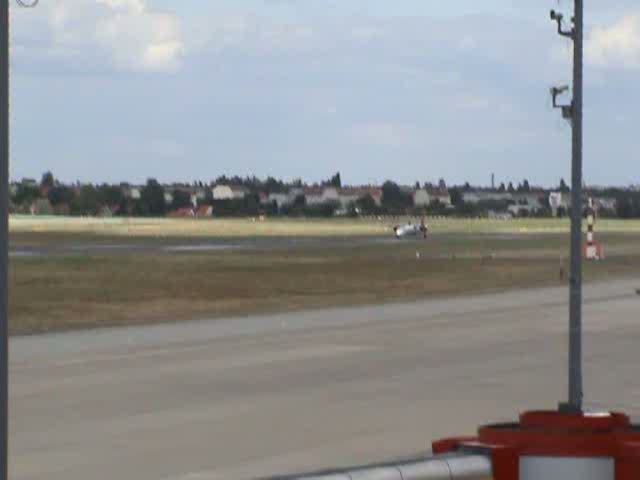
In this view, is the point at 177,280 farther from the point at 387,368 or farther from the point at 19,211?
the point at 19,211

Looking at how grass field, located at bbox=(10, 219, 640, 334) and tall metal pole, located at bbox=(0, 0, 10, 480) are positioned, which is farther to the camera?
grass field, located at bbox=(10, 219, 640, 334)

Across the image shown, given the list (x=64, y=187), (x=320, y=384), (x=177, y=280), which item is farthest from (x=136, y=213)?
(x=320, y=384)

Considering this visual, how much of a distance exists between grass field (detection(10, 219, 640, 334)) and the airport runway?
4.13 metres

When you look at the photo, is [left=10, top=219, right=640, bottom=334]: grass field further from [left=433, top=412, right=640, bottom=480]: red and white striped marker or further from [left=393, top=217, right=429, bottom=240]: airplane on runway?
[left=433, top=412, right=640, bottom=480]: red and white striped marker

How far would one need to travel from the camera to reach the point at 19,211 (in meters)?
168

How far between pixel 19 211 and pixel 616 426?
538 ft

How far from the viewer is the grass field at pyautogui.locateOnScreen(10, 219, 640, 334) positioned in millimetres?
36250

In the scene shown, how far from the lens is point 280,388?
69.3 ft

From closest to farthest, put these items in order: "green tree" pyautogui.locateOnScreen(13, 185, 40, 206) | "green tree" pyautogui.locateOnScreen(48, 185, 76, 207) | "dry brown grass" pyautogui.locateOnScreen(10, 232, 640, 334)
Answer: "dry brown grass" pyautogui.locateOnScreen(10, 232, 640, 334) → "green tree" pyautogui.locateOnScreen(13, 185, 40, 206) → "green tree" pyautogui.locateOnScreen(48, 185, 76, 207)

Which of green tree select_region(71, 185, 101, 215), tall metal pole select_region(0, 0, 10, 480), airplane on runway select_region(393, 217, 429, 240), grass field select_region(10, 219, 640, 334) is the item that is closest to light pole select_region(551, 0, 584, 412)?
tall metal pole select_region(0, 0, 10, 480)

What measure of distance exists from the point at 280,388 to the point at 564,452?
14558mm

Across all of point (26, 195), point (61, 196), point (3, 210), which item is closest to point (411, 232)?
point (26, 195)

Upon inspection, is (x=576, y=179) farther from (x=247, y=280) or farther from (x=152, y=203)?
(x=152, y=203)

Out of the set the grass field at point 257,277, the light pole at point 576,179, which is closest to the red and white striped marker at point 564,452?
the light pole at point 576,179
